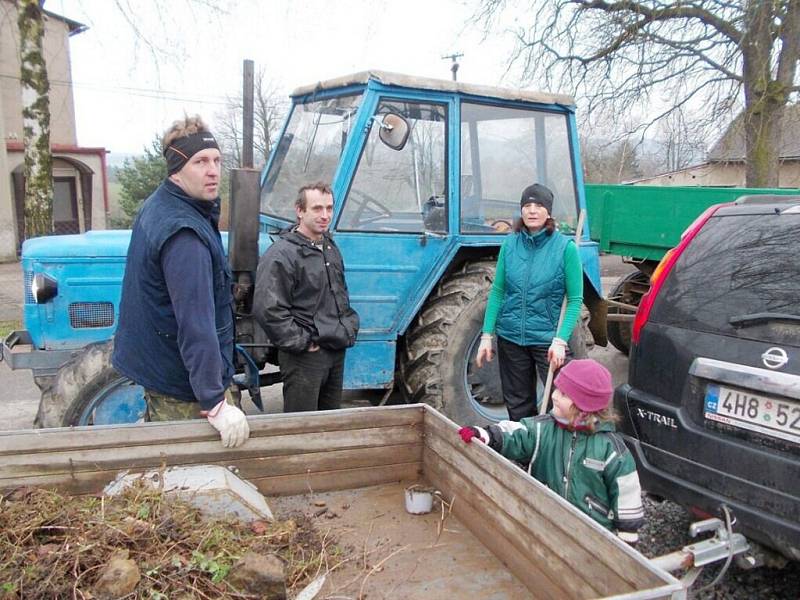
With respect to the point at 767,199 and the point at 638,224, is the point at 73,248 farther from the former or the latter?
the point at 638,224

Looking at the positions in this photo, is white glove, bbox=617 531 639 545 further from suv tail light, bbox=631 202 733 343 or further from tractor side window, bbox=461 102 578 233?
tractor side window, bbox=461 102 578 233

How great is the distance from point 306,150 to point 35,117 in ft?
20.8

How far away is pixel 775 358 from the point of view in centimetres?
253

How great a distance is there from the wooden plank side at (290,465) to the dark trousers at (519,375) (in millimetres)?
1131

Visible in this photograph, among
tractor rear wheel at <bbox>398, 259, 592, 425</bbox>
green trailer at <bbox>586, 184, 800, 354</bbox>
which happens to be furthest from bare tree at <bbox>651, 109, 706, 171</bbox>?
tractor rear wheel at <bbox>398, 259, 592, 425</bbox>

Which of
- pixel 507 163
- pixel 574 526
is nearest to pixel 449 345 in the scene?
pixel 507 163

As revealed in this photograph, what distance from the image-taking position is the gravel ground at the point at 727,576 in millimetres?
3001

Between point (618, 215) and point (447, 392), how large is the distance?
415 cm

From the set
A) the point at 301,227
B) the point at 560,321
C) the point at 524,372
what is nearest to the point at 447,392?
the point at 524,372

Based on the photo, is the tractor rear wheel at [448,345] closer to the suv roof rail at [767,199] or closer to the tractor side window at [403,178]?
the tractor side window at [403,178]

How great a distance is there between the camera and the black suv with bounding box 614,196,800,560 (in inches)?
98.0

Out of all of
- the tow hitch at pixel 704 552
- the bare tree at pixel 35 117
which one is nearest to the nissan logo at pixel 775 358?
the tow hitch at pixel 704 552

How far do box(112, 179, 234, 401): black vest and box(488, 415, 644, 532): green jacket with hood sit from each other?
Answer: 1200mm

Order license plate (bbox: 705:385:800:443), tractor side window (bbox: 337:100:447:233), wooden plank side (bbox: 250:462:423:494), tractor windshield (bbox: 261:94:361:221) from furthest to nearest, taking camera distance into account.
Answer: tractor windshield (bbox: 261:94:361:221) < tractor side window (bbox: 337:100:447:233) < wooden plank side (bbox: 250:462:423:494) < license plate (bbox: 705:385:800:443)
